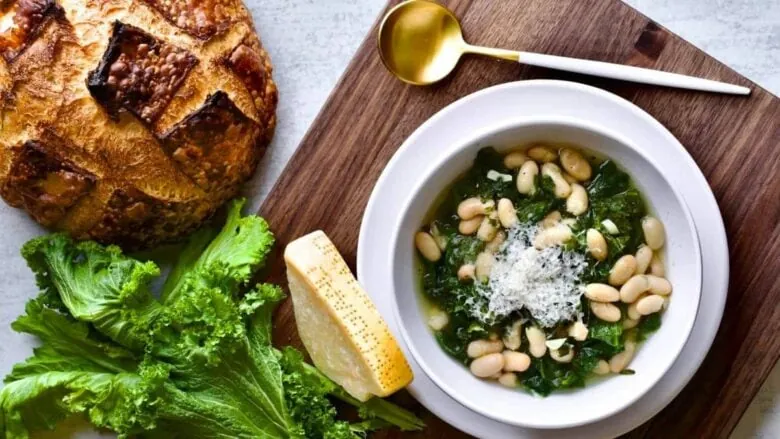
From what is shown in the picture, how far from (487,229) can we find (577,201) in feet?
0.80

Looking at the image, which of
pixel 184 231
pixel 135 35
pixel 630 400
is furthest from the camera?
pixel 184 231

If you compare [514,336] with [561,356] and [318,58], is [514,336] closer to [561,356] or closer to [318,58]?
[561,356]

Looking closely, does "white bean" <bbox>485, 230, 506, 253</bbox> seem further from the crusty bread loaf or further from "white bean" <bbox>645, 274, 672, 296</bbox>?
the crusty bread loaf

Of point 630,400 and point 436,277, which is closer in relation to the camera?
point 630,400

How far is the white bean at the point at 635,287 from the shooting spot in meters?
2.41

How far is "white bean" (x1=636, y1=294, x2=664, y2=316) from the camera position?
7.87 feet

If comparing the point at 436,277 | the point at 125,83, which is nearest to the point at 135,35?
the point at 125,83

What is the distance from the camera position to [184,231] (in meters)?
2.77

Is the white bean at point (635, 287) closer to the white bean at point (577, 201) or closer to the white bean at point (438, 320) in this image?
the white bean at point (577, 201)

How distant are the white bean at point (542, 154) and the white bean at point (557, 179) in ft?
0.05

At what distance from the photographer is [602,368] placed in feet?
8.05

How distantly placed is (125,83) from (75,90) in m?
0.13

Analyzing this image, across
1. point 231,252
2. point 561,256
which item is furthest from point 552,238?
point 231,252

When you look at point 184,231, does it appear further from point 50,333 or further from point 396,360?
point 396,360
